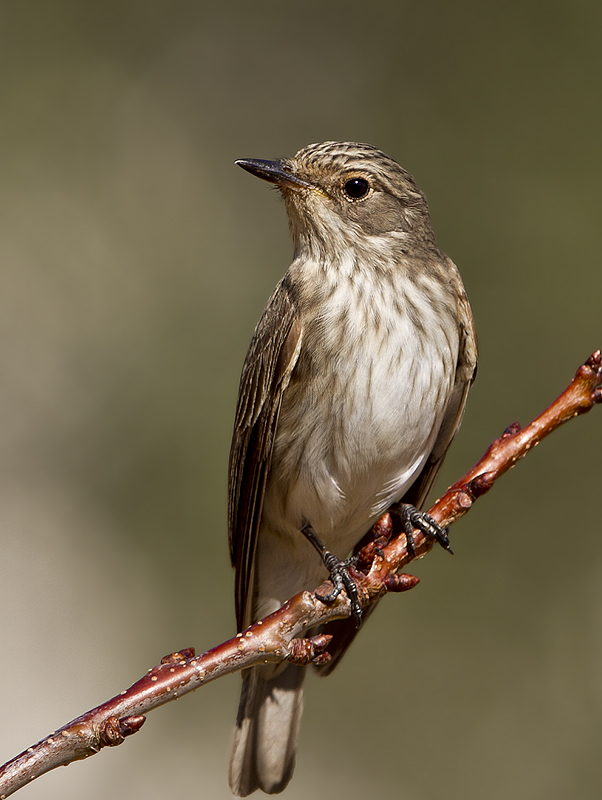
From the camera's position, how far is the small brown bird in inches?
134

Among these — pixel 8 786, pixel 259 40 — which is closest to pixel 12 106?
pixel 259 40

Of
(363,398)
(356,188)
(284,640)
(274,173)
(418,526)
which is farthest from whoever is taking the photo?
(356,188)

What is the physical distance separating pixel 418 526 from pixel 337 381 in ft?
1.99

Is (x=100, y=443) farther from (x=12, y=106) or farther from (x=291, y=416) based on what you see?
(x=291, y=416)

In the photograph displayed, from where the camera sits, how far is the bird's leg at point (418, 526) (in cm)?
252

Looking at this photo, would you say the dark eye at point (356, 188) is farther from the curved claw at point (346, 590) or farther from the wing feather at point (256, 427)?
the curved claw at point (346, 590)

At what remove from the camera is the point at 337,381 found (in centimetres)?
336

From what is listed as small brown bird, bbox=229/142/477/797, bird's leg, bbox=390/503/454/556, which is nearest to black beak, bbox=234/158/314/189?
small brown bird, bbox=229/142/477/797

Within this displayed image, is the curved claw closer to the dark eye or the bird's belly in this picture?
the bird's belly

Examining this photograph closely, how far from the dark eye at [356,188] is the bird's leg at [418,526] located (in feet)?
3.92

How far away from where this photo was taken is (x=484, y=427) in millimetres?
6160

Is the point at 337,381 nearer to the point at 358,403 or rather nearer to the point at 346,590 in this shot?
the point at 358,403

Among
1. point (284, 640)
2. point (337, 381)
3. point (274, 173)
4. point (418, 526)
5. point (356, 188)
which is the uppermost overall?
point (274, 173)

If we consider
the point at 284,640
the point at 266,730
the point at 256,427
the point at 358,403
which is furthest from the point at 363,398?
the point at 266,730
